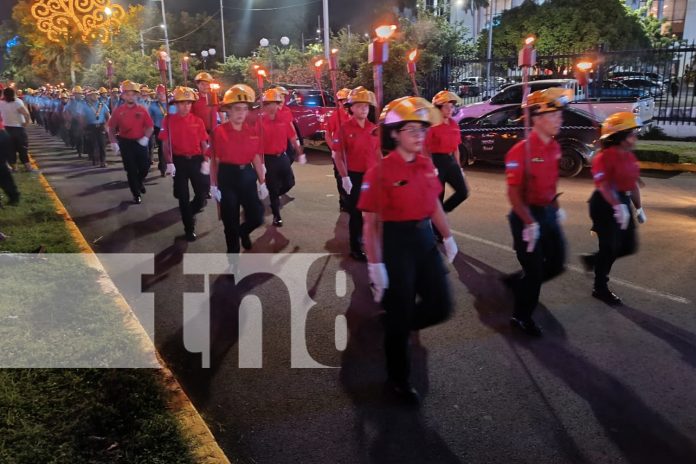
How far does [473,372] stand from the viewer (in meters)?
4.21

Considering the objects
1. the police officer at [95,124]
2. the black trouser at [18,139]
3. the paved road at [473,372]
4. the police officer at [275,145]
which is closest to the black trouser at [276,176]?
the police officer at [275,145]

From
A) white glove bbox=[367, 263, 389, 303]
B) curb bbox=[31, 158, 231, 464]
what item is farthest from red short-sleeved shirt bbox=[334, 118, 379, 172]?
white glove bbox=[367, 263, 389, 303]

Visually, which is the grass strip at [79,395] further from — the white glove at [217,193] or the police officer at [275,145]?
the police officer at [275,145]

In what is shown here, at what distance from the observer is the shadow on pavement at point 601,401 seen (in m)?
3.27

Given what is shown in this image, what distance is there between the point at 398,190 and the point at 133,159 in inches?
295

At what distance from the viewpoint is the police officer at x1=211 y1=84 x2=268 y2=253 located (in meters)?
6.22

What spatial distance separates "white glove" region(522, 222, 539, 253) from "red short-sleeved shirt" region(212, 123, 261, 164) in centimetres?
316

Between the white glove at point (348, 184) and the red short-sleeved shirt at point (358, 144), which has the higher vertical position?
the red short-sleeved shirt at point (358, 144)

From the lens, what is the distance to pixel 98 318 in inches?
192

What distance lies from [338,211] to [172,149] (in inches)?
112

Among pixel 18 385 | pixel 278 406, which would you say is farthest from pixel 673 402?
pixel 18 385

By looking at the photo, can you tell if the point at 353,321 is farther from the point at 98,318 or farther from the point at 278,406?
the point at 98,318

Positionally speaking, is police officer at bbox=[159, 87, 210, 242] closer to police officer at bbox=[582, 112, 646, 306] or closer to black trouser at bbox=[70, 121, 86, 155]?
police officer at bbox=[582, 112, 646, 306]

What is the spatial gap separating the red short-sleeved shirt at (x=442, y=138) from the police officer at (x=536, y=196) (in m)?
2.54
